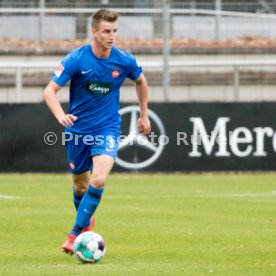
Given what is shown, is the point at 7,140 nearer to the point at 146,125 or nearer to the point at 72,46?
the point at 72,46

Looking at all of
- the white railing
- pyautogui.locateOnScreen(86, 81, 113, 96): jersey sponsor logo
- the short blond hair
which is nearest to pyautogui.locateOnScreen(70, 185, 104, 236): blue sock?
pyautogui.locateOnScreen(86, 81, 113, 96): jersey sponsor logo

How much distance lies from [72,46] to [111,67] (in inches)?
602

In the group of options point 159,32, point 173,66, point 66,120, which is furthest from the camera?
point 159,32

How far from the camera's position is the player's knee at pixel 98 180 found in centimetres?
970

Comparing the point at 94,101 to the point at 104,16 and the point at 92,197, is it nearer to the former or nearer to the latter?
the point at 104,16

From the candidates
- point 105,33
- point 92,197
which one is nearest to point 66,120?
point 92,197

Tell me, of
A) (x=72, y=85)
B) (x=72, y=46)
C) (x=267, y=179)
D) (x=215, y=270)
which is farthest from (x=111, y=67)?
(x=72, y=46)

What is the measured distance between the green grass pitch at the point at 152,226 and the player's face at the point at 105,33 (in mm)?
1990

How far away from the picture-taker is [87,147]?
10.2m

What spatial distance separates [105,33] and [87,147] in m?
1.16

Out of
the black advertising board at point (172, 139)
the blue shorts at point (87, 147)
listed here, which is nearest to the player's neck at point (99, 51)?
the blue shorts at point (87, 147)

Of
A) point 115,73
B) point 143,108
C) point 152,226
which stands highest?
point 115,73

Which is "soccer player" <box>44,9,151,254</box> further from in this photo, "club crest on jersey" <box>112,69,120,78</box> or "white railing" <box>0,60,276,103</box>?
"white railing" <box>0,60,276,103</box>

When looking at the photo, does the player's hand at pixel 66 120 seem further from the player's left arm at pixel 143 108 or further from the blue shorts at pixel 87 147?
the player's left arm at pixel 143 108
